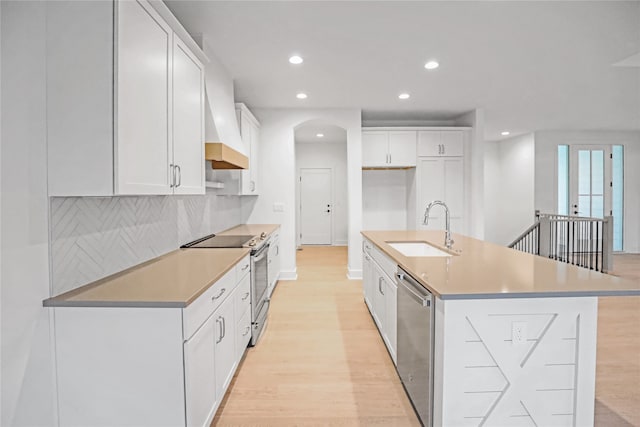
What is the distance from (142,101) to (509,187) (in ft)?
29.1

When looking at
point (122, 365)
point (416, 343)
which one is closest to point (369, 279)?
point (416, 343)

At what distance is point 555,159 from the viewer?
7930mm

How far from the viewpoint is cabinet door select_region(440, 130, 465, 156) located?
235 inches

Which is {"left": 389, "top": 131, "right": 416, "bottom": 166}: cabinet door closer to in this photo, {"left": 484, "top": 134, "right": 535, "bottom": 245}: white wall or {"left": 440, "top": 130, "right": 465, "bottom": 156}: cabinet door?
{"left": 440, "top": 130, "right": 465, "bottom": 156}: cabinet door

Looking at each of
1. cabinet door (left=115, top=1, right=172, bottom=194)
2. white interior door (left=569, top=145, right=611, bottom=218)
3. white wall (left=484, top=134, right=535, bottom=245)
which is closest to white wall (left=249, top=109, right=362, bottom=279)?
cabinet door (left=115, top=1, right=172, bottom=194)

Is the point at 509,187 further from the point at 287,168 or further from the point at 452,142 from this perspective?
the point at 287,168

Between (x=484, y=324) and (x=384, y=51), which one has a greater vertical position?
(x=384, y=51)

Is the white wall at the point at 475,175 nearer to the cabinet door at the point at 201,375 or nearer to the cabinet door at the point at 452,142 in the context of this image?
the cabinet door at the point at 452,142

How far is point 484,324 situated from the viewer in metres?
1.70

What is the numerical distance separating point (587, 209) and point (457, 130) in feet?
14.0

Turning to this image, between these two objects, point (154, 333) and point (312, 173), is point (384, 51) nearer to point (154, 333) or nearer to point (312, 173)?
point (154, 333)

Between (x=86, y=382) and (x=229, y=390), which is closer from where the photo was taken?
(x=86, y=382)

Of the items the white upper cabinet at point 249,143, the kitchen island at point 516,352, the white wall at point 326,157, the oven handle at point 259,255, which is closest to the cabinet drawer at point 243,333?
the oven handle at point 259,255

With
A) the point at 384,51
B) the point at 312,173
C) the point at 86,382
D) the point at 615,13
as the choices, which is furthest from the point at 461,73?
the point at 312,173
